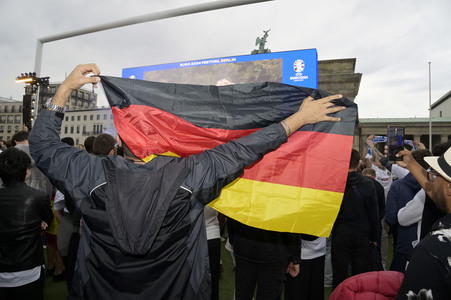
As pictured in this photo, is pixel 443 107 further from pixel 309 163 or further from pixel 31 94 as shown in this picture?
pixel 309 163

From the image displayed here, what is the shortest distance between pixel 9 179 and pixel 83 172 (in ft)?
5.38

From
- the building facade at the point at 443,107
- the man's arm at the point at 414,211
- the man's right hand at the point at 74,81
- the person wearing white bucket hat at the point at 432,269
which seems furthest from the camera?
the building facade at the point at 443,107

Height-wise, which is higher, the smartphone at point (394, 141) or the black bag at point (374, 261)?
the smartphone at point (394, 141)

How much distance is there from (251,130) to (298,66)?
5.07 m

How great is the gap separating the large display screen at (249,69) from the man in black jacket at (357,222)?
10.0 ft

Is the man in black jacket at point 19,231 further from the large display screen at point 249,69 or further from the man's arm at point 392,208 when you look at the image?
the large display screen at point 249,69

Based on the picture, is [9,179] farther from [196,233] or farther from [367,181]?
[367,181]

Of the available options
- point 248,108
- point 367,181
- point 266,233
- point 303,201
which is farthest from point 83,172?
point 367,181

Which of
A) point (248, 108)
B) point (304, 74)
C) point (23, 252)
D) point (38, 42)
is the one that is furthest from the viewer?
point (38, 42)

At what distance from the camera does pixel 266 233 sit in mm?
3186

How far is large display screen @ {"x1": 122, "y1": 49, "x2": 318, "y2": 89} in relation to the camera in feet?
22.1

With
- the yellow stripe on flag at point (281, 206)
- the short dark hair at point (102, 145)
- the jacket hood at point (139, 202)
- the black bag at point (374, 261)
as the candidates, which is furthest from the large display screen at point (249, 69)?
the jacket hood at point (139, 202)

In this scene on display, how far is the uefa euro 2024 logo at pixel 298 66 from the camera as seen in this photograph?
6.81m

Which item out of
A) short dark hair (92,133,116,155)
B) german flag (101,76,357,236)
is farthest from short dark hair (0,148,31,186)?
german flag (101,76,357,236)
